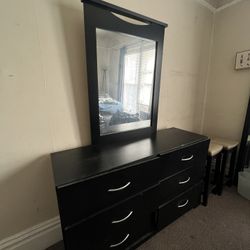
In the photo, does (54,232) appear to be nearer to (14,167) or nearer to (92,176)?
(14,167)

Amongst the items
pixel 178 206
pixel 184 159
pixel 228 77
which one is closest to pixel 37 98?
pixel 184 159

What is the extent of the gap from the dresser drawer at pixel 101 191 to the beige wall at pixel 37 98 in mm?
487

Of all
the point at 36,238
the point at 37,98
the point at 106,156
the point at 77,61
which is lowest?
the point at 36,238

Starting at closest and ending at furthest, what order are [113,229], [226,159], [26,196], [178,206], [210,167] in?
1. [113,229]
2. [26,196]
3. [178,206]
4. [210,167]
5. [226,159]

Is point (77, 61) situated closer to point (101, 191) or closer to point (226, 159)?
point (101, 191)

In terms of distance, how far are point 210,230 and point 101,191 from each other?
120 cm

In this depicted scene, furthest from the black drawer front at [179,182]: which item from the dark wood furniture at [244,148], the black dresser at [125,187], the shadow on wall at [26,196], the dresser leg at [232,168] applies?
the shadow on wall at [26,196]

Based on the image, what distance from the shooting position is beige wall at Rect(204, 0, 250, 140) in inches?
71.5

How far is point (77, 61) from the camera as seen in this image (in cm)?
114

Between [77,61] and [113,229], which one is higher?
[77,61]

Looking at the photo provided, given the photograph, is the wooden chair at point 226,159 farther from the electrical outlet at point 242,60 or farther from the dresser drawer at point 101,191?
the dresser drawer at point 101,191

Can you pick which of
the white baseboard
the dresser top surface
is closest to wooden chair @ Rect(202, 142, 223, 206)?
the dresser top surface

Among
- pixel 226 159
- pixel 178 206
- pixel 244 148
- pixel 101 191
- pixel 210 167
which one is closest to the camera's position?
pixel 101 191

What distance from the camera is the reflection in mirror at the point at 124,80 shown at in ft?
3.89
